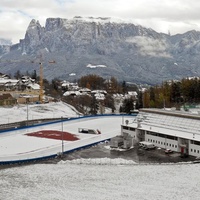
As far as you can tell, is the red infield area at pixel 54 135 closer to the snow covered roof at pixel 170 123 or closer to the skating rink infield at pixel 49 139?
the skating rink infield at pixel 49 139

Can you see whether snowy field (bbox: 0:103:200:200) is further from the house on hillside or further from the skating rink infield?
the house on hillside

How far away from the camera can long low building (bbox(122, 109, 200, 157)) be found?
29109 millimetres

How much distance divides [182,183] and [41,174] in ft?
28.4

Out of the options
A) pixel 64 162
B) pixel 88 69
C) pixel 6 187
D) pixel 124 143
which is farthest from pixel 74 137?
pixel 88 69

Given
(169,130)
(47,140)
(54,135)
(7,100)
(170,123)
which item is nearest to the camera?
(169,130)

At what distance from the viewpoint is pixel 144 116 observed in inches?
1405

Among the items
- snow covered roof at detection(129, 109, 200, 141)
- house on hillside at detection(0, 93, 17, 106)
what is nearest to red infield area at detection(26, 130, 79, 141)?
snow covered roof at detection(129, 109, 200, 141)

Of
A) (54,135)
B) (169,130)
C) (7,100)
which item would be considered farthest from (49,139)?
(7,100)

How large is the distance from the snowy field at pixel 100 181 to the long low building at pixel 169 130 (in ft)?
10.8

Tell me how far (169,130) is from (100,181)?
11.3 metres

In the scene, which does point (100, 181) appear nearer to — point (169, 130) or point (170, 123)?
point (169, 130)

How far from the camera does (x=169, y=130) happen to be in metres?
31.8

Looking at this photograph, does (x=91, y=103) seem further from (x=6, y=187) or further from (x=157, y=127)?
(x=6, y=187)

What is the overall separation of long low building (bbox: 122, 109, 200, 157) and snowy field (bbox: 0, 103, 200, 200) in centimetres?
328
